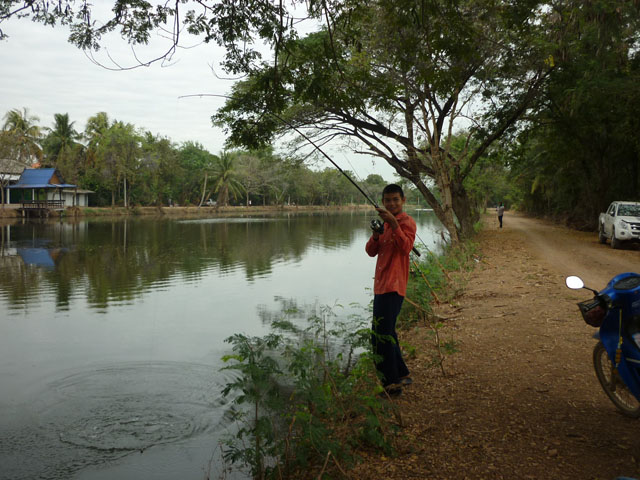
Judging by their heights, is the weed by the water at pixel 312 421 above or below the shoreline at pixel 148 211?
below

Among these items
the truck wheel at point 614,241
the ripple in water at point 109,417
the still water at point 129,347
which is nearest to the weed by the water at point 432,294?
the still water at point 129,347

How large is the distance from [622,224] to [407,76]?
906 cm

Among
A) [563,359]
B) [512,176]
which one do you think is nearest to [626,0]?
[563,359]

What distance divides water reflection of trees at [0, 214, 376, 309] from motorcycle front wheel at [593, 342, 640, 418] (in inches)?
422

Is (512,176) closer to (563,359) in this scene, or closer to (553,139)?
(553,139)

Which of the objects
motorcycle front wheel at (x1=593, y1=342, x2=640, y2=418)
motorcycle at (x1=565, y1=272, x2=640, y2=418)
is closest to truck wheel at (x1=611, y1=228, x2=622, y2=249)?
motorcycle front wheel at (x1=593, y1=342, x2=640, y2=418)

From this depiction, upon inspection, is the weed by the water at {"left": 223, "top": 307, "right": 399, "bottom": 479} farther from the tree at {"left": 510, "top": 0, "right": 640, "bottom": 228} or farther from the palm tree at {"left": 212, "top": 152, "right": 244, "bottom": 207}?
the palm tree at {"left": 212, "top": 152, "right": 244, "bottom": 207}

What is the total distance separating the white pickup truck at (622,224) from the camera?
52.1 ft

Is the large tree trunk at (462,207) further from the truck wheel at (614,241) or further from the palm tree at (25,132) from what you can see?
the palm tree at (25,132)

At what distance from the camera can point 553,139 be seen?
22.5 metres

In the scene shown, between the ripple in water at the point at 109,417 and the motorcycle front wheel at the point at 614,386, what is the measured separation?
390 centimetres

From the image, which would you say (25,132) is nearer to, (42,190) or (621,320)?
(42,190)

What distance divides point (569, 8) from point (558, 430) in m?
9.39

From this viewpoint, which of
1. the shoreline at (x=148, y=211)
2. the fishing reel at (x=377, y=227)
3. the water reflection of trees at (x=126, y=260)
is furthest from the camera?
the shoreline at (x=148, y=211)
